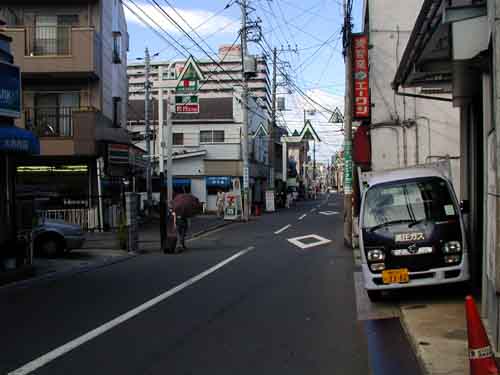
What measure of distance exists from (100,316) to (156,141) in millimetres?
46585

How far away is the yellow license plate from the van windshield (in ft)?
2.60

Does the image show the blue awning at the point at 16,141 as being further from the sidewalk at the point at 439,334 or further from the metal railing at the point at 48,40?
the metal railing at the point at 48,40

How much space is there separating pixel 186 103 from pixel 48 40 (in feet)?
23.2

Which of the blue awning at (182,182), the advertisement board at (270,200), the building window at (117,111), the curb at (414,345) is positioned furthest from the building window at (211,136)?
the curb at (414,345)

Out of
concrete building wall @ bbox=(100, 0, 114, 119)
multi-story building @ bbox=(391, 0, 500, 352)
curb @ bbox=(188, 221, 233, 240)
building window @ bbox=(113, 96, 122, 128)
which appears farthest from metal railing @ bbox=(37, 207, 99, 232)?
multi-story building @ bbox=(391, 0, 500, 352)

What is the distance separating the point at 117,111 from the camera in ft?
106

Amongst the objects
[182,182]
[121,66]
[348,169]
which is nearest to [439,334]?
[348,169]

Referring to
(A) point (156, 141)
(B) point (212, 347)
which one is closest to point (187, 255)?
(B) point (212, 347)

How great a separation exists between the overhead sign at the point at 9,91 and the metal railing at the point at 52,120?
13.4m

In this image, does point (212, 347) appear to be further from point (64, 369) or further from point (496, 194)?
point (496, 194)

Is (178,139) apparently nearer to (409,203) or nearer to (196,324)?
(409,203)

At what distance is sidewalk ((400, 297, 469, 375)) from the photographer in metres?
6.30

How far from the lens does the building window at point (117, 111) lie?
104 feet

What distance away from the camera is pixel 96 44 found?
2691 cm
